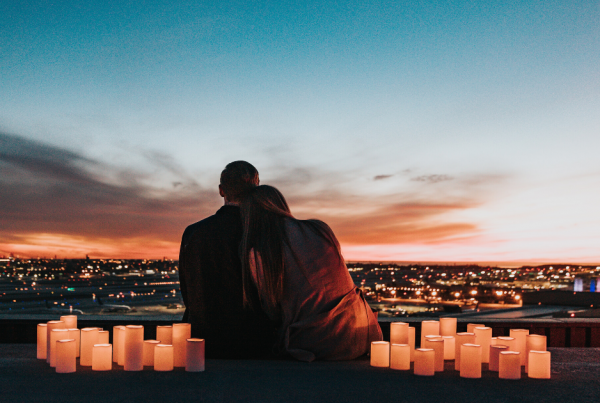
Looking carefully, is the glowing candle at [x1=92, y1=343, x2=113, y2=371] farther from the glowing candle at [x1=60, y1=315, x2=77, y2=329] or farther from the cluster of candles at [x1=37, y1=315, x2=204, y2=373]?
the glowing candle at [x1=60, y1=315, x2=77, y2=329]

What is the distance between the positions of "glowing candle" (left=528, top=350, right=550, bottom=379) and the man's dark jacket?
1619mm

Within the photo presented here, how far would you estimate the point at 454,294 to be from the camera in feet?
219

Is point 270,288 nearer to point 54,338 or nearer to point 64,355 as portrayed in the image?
point 64,355

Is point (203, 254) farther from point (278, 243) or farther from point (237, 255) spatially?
point (278, 243)

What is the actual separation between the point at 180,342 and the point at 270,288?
65 centimetres

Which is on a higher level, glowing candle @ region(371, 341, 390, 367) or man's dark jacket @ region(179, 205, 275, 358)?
man's dark jacket @ region(179, 205, 275, 358)

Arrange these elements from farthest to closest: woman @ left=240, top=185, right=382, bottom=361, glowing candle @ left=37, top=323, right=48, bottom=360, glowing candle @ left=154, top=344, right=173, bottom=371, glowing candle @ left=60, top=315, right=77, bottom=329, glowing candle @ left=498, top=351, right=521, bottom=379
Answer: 1. glowing candle @ left=60, top=315, right=77, bottom=329
2. glowing candle @ left=37, top=323, right=48, bottom=360
3. woman @ left=240, top=185, right=382, bottom=361
4. glowing candle @ left=154, top=344, right=173, bottom=371
5. glowing candle @ left=498, top=351, right=521, bottom=379

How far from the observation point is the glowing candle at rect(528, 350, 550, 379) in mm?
2852

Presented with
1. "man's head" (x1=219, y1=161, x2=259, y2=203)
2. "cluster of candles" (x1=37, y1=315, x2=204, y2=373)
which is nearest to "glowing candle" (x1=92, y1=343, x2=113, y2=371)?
"cluster of candles" (x1=37, y1=315, x2=204, y2=373)

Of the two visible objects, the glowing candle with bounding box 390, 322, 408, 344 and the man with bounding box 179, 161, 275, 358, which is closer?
the man with bounding box 179, 161, 275, 358

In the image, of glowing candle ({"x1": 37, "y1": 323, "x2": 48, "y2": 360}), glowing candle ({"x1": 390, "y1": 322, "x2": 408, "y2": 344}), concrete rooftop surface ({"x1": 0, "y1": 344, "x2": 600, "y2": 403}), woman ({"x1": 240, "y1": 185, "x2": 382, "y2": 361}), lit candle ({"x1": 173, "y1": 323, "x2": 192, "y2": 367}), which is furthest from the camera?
glowing candle ({"x1": 390, "y1": 322, "x2": 408, "y2": 344})

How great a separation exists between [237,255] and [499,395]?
174 centimetres

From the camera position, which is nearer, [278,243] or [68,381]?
[68,381]

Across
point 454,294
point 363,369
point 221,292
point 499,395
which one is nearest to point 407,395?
point 499,395
